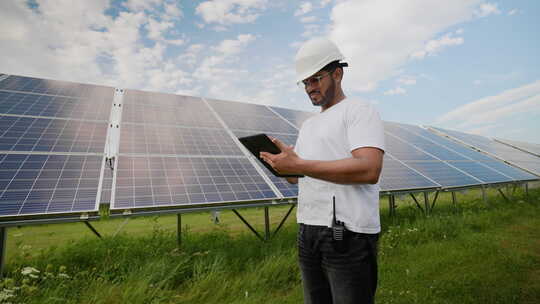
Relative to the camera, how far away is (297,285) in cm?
441

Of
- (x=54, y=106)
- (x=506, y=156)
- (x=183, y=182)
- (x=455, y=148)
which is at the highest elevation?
(x=54, y=106)

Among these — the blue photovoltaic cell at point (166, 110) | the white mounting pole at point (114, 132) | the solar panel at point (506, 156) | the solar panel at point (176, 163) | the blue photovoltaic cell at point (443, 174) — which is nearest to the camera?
the solar panel at point (176, 163)

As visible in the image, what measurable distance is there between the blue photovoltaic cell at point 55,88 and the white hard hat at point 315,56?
25.6 feet

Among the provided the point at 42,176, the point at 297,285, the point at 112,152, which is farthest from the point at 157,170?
the point at 297,285

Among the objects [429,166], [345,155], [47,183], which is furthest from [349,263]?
[429,166]

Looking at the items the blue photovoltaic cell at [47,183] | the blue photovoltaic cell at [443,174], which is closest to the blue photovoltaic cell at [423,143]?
the blue photovoltaic cell at [443,174]

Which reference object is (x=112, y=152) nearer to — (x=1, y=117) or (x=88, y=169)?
(x=88, y=169)

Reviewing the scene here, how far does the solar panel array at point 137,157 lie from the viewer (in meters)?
4.34

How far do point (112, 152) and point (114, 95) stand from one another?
3.88 m

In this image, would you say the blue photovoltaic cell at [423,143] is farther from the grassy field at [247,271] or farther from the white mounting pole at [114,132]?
the white mounting pole at [114,132]

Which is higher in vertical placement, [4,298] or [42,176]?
[42,176]

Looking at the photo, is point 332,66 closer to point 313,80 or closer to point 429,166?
point 313,80

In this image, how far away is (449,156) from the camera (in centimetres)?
1225

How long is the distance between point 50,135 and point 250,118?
5.39 metres
